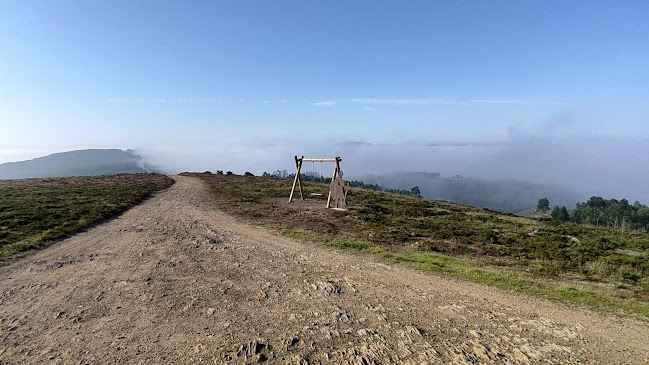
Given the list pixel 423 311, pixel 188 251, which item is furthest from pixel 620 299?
pixel 188 251

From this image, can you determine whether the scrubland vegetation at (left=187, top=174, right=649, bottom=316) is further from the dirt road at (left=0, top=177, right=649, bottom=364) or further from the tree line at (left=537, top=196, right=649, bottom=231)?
the tree line at (left=537, top=196, right=649, bottom=231)

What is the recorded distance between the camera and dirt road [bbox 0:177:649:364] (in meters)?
5.36

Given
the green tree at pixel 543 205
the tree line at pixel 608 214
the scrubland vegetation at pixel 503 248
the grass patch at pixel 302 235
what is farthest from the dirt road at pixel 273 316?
the green tree at pixel 543 205

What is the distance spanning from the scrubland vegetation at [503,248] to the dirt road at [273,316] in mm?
1347

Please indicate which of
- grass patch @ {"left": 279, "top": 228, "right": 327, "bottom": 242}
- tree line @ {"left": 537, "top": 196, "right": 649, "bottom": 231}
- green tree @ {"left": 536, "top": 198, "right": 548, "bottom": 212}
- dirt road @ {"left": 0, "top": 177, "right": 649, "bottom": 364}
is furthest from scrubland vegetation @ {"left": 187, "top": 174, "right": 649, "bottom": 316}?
green tree @ {"left": 536, "top": 198, "right": 548, "bottom": 212}

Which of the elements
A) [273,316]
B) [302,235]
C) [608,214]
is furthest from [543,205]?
[273,316]

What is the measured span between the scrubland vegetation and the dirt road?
1347 mm

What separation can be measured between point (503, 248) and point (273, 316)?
1136cm

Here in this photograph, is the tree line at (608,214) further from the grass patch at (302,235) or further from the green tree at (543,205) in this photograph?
the grass patch at (302,235)

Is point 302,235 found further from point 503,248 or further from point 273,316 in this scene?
point 503,248

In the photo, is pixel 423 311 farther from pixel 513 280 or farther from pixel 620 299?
pixel 620 299

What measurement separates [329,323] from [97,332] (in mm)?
3973

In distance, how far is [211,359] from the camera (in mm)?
5090

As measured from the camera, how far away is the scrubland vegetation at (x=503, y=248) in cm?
895
